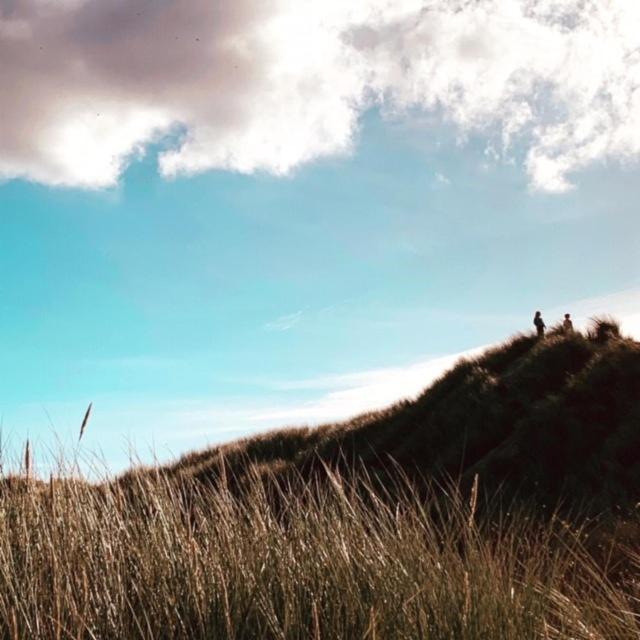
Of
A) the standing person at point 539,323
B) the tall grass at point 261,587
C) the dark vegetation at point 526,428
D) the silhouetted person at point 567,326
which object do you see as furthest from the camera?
the standing person at point 539,323

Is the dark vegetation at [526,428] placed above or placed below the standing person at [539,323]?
below

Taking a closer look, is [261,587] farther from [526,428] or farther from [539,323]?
[539,323]

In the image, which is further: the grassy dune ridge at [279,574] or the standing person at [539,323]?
the standing person at [539,323]

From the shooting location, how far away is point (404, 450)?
12.9m

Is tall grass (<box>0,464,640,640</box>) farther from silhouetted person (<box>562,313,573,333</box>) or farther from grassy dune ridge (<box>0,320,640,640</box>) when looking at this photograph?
silhouetted person (<box>562,313,573,333</box>)

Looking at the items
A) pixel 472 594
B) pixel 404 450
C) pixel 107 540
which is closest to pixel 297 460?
pixel 404 450

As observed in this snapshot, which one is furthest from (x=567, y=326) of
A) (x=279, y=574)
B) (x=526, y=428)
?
(x=279, y=574)

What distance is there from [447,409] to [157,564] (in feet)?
32.0

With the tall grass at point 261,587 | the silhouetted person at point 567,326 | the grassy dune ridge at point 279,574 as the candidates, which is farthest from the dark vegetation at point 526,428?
the tall grass at point 261,587

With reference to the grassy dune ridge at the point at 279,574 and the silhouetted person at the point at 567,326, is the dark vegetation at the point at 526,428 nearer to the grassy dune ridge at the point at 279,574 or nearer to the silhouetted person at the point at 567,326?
the silhouetted person at the point at 567,326

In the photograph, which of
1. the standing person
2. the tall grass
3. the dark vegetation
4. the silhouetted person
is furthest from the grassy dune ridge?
the standing person

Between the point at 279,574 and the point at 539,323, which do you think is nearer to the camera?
the point at 279,574

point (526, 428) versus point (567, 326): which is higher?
point (567, 326)

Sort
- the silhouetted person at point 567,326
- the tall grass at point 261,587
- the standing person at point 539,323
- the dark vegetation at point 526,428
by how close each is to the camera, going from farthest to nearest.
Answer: the standing person at point 539,323
the silhouetted person at point 567,326
the dark vegetation at point 526,428
the tall grass at point 261,587
